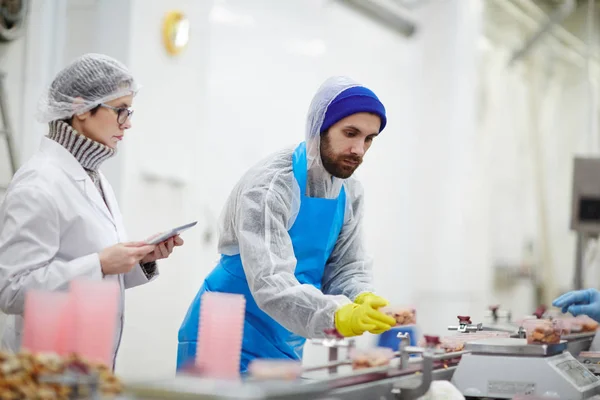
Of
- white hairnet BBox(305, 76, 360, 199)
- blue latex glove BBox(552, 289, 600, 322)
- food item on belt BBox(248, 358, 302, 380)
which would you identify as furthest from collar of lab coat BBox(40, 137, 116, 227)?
blue latex glove BBox(552, 289, 600, 322)

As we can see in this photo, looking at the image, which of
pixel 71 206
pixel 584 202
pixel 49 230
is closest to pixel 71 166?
pixel 71 206

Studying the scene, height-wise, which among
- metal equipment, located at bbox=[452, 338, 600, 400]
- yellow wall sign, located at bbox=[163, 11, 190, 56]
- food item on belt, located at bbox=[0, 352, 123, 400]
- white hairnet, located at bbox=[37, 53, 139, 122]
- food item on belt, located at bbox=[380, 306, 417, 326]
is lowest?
metal equipment, located at bbox=[452, 338, 600, 400]


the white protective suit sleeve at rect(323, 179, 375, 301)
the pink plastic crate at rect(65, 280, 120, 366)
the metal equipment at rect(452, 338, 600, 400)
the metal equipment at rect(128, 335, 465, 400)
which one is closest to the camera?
the metal equipment at rect(128, 335, 465, 400)

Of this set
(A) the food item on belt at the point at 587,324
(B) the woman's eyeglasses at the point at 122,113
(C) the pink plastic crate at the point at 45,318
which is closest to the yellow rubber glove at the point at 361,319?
(C) the pink plastic crate at the point at 45,318

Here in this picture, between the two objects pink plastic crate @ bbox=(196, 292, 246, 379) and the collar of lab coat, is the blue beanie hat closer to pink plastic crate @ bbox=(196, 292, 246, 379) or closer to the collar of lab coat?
the collar of lab coat

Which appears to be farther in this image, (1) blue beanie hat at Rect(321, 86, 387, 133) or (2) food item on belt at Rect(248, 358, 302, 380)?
(1) blue beanie hat at Rect(321, 86, 387, 133)

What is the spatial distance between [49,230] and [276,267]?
1.97ft

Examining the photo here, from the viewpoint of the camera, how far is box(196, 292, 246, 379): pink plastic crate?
1.72 meters

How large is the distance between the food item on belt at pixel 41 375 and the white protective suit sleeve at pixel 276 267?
0.74 meters

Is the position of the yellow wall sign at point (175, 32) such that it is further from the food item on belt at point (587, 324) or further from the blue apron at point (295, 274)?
the food item on belt at point (587, 324)

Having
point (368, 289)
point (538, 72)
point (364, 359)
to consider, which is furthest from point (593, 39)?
point (364, 359)

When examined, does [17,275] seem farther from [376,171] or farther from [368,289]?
[376,171]

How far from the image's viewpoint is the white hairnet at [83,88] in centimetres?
229

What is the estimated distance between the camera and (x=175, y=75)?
4348 mm
